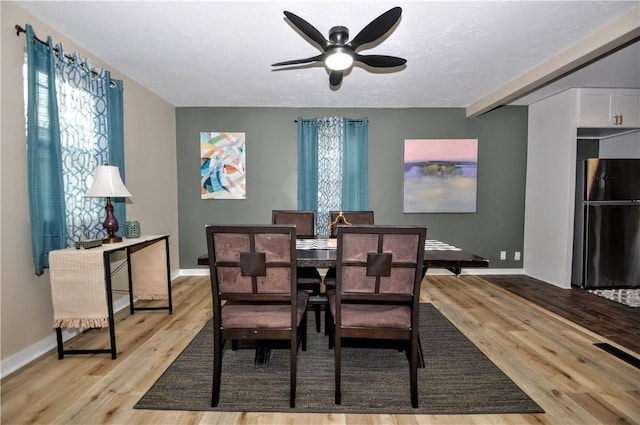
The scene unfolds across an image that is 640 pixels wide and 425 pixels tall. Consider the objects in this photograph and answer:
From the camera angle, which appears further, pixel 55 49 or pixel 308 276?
pixel 308 276

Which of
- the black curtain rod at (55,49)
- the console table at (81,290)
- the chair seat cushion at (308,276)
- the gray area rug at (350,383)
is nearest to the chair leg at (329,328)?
the gray area rug at (350,383)

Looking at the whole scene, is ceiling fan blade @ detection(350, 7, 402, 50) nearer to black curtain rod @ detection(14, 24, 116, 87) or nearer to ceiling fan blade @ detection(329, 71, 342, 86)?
ceiling fan blade @ detection(329, 71, 342, 86)

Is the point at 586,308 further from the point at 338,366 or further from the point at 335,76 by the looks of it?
the point at 335,76

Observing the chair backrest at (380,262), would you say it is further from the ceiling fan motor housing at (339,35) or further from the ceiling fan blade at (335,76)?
the ceiling fan blade at (335,76)

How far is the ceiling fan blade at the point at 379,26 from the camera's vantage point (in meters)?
1.67

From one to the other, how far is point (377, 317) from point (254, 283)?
2.33ft

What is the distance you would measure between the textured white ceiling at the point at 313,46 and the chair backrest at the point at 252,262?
1.61 meters

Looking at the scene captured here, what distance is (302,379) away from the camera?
1853 millimetres

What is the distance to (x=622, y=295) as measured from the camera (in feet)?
11.0

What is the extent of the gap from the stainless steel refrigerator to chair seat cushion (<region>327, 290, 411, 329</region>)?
346cm

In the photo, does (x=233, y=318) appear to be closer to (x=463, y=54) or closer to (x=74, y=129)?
(x=74, y=129)

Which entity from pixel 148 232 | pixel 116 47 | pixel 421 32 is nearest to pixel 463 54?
pixel 421 32

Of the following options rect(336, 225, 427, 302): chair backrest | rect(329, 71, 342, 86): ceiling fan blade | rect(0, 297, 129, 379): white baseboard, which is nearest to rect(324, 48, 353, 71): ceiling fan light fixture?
rect(329, 71, 342, 86): ceiling fan blade

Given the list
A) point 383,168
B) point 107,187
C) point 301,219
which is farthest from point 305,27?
point 383,168
